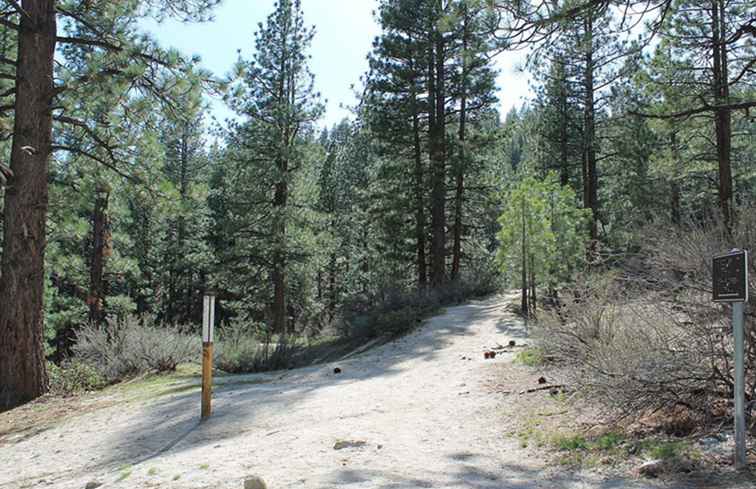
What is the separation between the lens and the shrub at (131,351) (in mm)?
12516

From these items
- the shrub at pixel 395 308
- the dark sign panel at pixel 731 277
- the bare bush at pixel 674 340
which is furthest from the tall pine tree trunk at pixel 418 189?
the dark sign panel at pixel 731 277

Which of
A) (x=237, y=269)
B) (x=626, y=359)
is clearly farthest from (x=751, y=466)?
(x=237, y=269)

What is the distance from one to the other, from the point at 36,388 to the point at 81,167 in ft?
13.9

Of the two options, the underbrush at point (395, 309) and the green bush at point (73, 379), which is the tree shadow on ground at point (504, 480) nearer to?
the green bush at point (73, 379)

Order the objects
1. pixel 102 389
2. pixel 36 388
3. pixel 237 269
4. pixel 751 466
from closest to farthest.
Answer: pixel 751 466
pixel 36 388
pixel 102 389
pixel 237 269

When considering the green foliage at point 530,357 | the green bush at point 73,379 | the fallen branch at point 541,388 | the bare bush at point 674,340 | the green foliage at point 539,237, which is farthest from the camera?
the green foliage at point 539,237

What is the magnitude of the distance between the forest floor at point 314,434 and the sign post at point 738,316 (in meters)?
0.30

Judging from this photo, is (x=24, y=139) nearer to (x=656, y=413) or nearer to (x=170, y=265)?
(x=656, y=413)

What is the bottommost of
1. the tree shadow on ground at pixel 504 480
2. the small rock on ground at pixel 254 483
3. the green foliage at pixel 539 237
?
the tree shadow on ground at pixel 504 480

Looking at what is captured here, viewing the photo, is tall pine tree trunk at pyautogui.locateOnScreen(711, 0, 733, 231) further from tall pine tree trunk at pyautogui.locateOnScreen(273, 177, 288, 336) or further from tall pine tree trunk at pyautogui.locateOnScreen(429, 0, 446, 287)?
tall pine tree trunk at pyautogui.locateOnScreen(273, 177, 288, 336)

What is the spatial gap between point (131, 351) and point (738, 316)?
11653 mm

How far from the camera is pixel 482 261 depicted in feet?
104

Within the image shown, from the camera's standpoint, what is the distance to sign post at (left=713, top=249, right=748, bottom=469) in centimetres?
417

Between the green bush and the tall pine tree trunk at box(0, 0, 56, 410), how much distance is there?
1.62 feet
